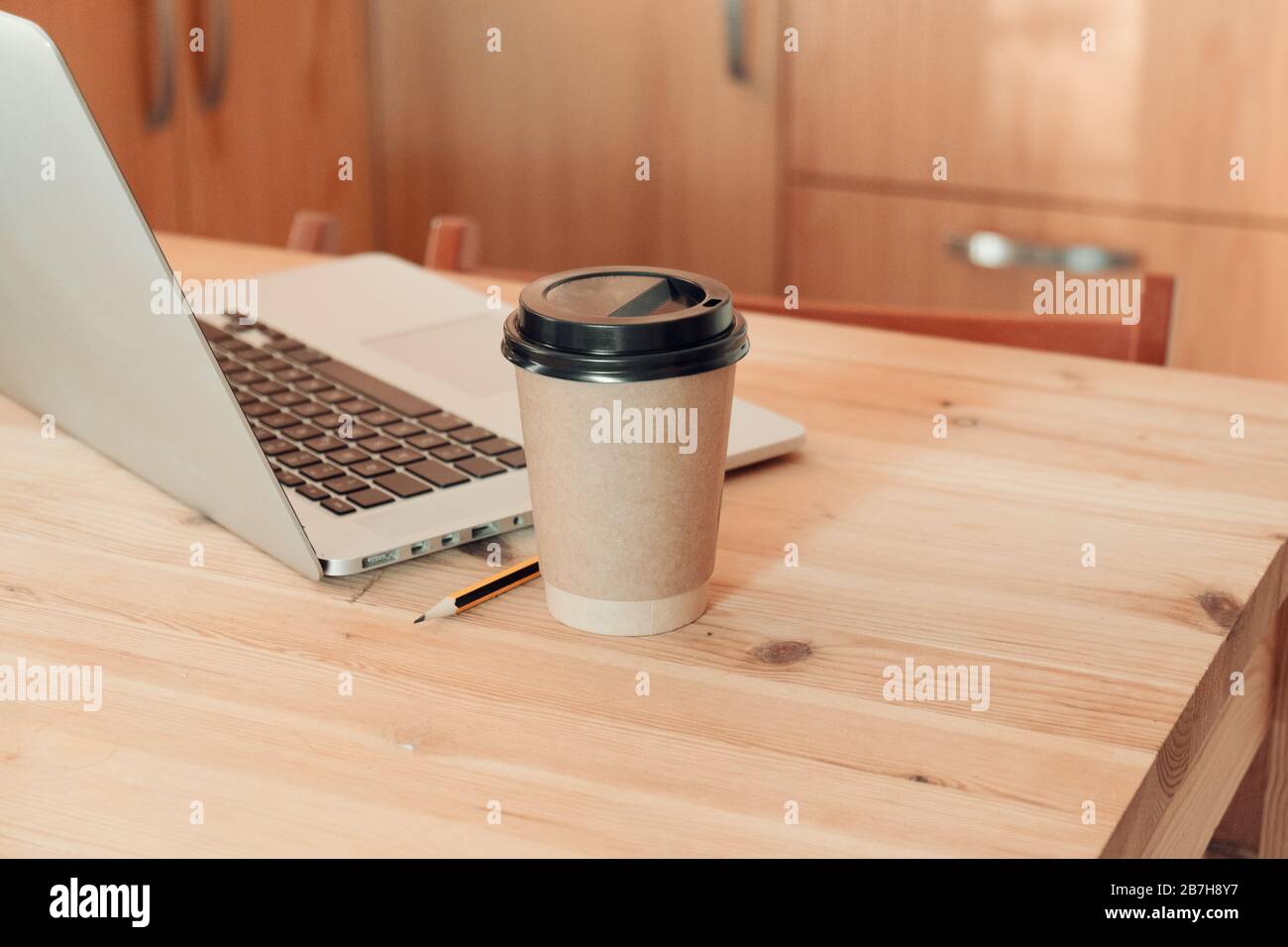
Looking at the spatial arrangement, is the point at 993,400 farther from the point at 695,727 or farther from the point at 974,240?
the point at 974,240

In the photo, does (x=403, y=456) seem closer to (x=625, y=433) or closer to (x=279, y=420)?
(x=279, y=420)

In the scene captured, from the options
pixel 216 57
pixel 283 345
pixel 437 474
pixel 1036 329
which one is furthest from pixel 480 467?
pixel 216 57

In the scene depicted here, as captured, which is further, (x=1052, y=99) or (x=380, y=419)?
(x=1052, y=99)

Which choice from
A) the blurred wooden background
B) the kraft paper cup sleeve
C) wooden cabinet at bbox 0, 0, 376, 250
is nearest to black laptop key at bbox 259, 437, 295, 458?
the kraft paper cup sleeve

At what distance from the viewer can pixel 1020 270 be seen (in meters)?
2.29

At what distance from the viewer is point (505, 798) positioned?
1.68 ft

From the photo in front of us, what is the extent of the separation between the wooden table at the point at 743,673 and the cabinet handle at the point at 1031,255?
4.65 ft

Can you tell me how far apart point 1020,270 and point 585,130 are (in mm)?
810

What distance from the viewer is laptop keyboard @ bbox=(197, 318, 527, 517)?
0.74 m

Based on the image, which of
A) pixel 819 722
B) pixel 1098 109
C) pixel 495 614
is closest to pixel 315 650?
pixel 495 614

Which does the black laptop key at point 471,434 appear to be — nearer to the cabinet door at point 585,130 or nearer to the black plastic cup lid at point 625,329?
the black plastic cup lid at point 625,329

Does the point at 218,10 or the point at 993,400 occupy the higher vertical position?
the point at 218,10
